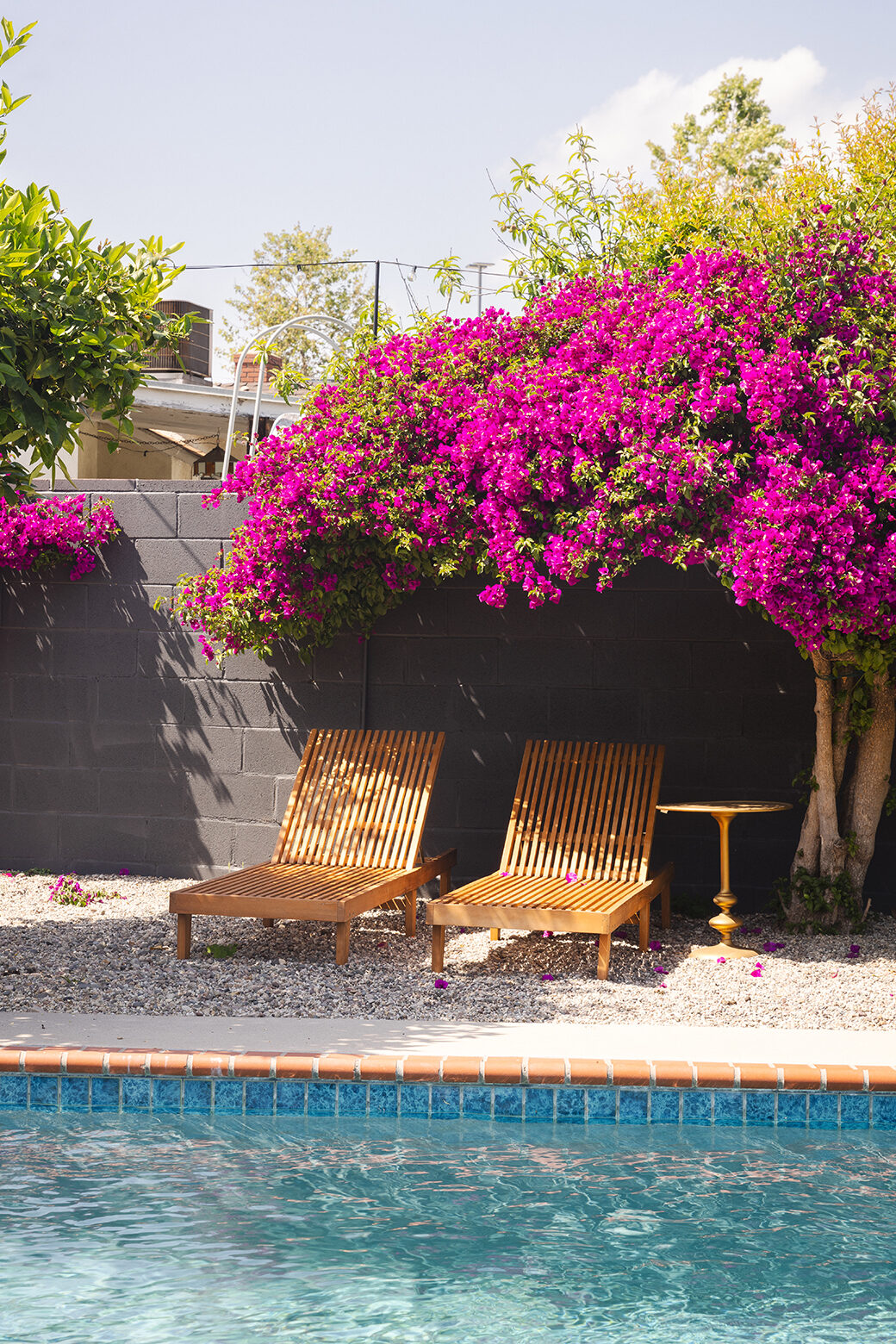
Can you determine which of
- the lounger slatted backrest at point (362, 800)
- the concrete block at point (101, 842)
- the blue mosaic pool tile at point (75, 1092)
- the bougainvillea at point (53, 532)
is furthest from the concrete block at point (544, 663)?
the blue mosaic pool tile at point (75, 1092)

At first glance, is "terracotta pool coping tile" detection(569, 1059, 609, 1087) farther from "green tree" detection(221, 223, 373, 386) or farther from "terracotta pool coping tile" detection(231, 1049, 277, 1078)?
"green tree" detection(221, 223, 373, 386)

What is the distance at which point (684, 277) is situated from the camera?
19.5 feet

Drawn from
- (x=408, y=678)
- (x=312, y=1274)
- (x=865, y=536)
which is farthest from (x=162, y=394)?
(x=312, y=1274)

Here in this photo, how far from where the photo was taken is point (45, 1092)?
14.9ft

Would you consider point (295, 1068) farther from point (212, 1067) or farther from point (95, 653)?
point (95, 653)

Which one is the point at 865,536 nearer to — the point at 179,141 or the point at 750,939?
the point at 750,939

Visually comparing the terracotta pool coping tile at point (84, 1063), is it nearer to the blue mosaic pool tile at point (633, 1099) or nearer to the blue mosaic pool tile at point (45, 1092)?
the blue mosaic pool tile at point (45, 1092)

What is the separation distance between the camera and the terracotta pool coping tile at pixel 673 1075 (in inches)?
173

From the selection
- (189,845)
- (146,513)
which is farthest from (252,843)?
(146,513)

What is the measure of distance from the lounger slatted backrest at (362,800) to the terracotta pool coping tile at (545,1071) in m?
2.50

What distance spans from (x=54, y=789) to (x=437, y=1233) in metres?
5.55

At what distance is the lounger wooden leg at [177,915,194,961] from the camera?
20.4 feet

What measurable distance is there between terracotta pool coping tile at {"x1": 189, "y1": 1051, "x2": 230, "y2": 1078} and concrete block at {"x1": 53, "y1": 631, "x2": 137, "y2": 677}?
169 inches

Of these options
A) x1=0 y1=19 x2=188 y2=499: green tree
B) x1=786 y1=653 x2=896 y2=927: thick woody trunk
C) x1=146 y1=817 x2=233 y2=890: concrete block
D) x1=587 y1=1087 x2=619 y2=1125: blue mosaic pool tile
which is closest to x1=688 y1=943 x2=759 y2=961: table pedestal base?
x1=786 y1=653 x2=896 y2=927: thick woody trunk
